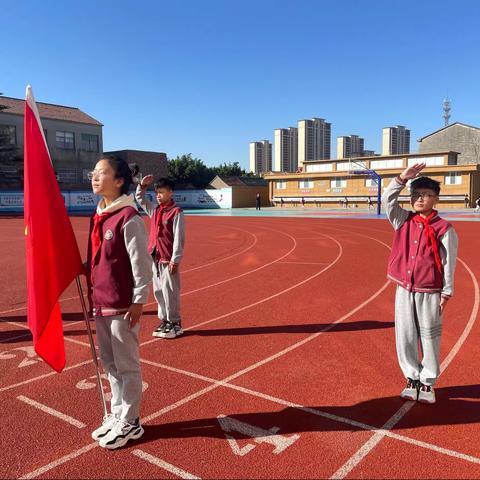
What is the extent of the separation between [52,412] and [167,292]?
7.46 ft

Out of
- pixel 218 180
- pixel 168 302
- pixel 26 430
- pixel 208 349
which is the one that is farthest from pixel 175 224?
pixel 218 180

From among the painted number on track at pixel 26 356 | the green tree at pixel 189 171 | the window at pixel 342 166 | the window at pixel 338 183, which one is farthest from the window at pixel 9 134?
the painted number on track at pixel 26 356

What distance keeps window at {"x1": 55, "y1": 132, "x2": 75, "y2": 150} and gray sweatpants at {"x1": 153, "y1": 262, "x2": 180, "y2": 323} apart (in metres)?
50.8

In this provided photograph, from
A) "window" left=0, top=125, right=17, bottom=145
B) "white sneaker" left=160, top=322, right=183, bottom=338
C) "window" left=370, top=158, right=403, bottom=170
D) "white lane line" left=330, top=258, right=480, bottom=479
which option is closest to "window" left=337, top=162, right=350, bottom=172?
"window" left=370, top=158, right=403, bottom=170

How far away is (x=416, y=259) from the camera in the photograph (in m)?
3.68

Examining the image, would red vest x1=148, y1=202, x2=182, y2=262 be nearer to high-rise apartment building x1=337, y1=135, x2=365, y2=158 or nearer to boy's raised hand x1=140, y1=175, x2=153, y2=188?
boy's raised hand x1=140, y1=175, x2=153, y2=188

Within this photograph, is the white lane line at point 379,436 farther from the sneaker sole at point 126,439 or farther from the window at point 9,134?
the window at point 9,134

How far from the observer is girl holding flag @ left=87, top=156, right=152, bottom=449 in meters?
3.04

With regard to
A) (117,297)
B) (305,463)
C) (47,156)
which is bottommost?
(305,463)

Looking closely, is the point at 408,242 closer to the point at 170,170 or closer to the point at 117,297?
the point at 117,297

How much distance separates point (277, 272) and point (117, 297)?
24.4 feet

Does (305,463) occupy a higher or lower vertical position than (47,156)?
lower

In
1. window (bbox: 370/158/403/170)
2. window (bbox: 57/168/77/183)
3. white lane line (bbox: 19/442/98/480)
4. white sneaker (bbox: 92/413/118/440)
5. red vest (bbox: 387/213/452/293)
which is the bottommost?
white lane line (bbox: 19/442/98/480)

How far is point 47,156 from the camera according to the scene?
309 cm
